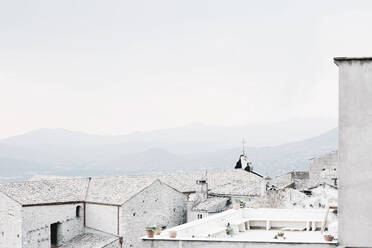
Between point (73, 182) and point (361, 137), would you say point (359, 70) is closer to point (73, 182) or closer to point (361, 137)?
point (361, 137)

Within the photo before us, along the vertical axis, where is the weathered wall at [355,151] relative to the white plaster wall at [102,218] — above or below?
above

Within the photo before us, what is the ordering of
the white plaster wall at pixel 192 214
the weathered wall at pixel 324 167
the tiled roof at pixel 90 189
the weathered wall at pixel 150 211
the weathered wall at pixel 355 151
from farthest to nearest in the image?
the weathered wall at pixel 324 167 → the white plaster wall at pixel 192 214 → the weathered wall at pixel 150 211 → the tiled roof at pixel 90 189 → the weathered wall at pixel 355 151

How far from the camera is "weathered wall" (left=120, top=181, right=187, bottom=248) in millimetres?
41031

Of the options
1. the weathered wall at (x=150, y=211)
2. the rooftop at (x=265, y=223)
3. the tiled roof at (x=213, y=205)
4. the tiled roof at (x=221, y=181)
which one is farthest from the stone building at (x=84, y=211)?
the rooftop at (x=265, y=223)

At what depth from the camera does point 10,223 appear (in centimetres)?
A: 3934

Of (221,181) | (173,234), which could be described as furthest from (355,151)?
(221,181)

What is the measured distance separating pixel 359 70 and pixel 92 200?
1374 inches

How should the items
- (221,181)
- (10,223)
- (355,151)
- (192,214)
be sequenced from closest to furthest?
(355,151) < (10,223) < (192,214) < (221,181)

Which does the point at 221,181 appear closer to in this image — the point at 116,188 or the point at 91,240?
the point at 116,188

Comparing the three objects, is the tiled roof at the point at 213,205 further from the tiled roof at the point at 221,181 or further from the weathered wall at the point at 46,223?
the weathered wall at the point at 46,223

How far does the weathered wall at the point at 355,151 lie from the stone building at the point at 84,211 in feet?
99.2

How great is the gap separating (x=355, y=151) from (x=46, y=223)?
33.0 m

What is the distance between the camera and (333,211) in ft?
47.4

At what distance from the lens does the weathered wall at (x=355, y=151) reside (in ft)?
35.9
